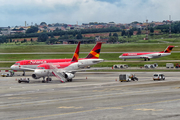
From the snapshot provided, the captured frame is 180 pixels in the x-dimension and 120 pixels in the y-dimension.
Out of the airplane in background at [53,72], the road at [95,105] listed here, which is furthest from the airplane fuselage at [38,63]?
the road at [95,105]

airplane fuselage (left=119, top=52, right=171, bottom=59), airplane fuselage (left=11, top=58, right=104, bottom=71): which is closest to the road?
airplane fuselage (left=11, top=58, right=104, bottom=71)

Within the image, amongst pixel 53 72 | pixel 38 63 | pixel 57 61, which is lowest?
pixel 53 72

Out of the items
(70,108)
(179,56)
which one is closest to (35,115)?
(70,108)

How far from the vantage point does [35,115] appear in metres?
34.3

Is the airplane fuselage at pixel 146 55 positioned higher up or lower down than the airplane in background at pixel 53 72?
higher up

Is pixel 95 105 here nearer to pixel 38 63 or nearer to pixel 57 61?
pixel 57 61

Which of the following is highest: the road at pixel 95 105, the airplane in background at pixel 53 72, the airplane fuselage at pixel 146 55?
the airplane fuselage at pixel 146 55

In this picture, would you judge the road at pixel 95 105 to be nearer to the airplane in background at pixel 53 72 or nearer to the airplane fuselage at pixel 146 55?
the airplane in background at pixel 53 72

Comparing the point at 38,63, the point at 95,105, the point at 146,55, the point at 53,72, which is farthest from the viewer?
the point at 146,55

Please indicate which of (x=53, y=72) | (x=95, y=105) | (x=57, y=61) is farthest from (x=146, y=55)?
(x=95, y=105)

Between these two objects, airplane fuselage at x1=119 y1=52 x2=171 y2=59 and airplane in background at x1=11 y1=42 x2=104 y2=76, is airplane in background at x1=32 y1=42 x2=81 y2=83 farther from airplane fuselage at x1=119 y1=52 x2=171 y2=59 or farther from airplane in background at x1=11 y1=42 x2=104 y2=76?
airplane fuselage at x1=119 y1=52 x2=171 y2=59

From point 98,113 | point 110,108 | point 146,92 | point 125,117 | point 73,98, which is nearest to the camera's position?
point 125,117

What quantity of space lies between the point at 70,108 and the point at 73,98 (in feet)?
27.8

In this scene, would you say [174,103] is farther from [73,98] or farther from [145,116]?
[73,98]
